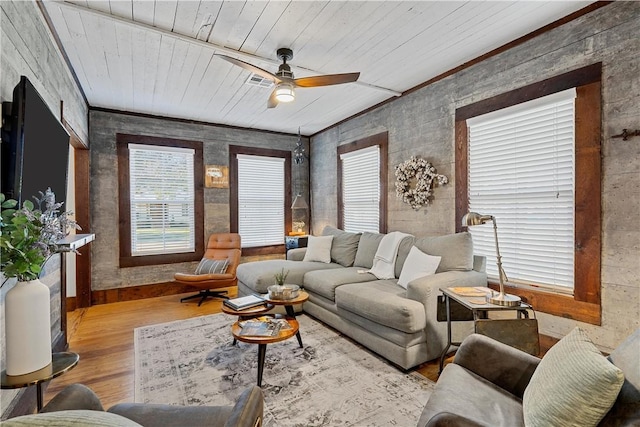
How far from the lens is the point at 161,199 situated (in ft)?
16.0

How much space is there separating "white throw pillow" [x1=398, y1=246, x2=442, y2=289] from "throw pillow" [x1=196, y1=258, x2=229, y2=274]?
2.66 metres

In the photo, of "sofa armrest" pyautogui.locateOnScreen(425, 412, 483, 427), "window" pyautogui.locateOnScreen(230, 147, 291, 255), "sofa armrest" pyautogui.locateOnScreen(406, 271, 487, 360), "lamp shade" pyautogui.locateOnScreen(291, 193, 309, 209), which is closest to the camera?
"sofa armrest" pyautogui.locateOnScreen(425, 412, 483, 427)

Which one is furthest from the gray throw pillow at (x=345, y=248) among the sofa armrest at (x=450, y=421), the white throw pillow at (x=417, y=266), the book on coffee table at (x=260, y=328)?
the sofa armrest at (x=450, y=421)

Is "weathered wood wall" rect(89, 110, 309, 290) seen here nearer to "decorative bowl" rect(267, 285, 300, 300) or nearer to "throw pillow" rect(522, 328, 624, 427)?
"decorative bowl" rect(267, 285, 300, 300)

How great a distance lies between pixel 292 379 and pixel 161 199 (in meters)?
3.72

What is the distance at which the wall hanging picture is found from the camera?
5.20 meters

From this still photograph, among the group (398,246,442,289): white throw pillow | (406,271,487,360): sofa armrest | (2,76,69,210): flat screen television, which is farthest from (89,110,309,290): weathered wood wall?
(406,271,487,360): sofa armrest

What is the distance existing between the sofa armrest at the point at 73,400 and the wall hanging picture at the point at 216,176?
428cm

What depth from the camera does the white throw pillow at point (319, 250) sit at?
4430 mm

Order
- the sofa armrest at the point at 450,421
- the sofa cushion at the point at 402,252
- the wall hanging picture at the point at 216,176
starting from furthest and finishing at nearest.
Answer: the wall hanging picture at the point at 216,176 → the sofa cushion at the point at 402,252 → the sofa armrest at the point at 450,421

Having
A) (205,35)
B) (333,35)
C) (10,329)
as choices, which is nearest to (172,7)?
(205,35)

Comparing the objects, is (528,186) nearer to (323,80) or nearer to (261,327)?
(323,80)

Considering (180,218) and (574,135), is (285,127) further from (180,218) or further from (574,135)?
(574,135)

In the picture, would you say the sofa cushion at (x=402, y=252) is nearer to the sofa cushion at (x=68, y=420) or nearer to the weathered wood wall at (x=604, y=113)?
the weathered wood wall at (x=604, y=113)
